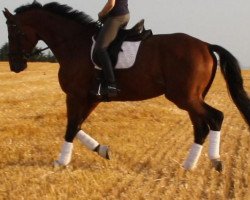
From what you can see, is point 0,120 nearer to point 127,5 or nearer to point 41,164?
point 41,164

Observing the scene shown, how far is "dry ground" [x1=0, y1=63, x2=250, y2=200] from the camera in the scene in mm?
6312

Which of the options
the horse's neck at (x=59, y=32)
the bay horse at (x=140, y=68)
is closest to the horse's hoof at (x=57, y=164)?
the bay horse at (x=140, y=68)

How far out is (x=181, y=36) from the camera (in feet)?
25.3

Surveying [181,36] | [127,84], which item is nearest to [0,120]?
[127,84]

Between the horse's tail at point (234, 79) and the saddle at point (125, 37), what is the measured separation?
1217 millimetres

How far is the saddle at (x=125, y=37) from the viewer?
305 inches

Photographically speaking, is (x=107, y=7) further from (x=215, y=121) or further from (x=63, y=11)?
(x=215, y=121)

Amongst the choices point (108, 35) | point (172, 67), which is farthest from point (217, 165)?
point (108, 35)

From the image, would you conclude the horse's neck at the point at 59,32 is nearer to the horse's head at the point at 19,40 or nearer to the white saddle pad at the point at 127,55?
the horse's head at the point at 19,40

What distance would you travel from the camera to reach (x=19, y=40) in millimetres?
8383

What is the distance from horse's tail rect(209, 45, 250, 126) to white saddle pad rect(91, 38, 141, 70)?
4.32 ft

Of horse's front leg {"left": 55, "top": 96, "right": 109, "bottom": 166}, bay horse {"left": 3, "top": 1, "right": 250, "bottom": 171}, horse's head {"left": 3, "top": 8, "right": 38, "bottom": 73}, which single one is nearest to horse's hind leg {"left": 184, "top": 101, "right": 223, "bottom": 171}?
bay horse {"left": 3, "top": 1, "right": 250, "bottom": 171}

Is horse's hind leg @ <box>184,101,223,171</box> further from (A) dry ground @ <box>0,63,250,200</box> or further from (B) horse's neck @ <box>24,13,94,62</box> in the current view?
(B) horse's neck @ <box>24,13,94,62</box>

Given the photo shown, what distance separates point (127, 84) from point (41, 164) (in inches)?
81.7
